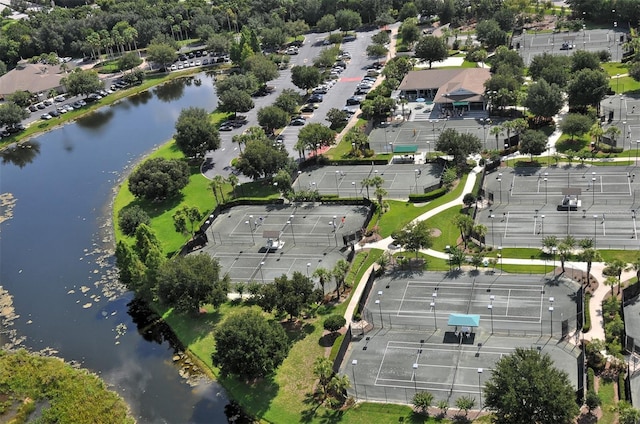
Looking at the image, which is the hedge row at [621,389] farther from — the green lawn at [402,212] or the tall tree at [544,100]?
the tall tree at [544,100]

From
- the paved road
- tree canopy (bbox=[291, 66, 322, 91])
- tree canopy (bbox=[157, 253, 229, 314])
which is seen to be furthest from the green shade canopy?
tree canopy (bbox=[157, 253, 229, 314])

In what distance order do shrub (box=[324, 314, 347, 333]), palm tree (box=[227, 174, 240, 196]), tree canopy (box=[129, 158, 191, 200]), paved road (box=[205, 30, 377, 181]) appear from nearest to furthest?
1. shrub (box=[324, 314, 347, 333])
2. tree canopy (box=[129, 158, 191, 200])
3. palm tree (box=[227, 174, 240, 196])
4. paved road (box=[205, 30, 377, 181])

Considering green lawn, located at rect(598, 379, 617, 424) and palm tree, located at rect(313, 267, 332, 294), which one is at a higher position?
palm tree, located at rect(313, 267, 332, 294)

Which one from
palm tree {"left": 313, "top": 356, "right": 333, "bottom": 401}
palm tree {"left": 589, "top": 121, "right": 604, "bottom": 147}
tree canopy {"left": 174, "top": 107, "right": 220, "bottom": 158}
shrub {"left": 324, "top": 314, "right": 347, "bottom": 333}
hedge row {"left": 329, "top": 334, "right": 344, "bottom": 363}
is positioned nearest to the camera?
palm tree {"left": 313, "top": 356, "right": 333, "bottom": 401}

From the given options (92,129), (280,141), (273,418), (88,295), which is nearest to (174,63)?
(92,129)

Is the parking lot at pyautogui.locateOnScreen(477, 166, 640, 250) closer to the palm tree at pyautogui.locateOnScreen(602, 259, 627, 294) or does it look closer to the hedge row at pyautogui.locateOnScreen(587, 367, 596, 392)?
the palm tree at pyautogui.locateOnScreen(602, 259, 627, 294)

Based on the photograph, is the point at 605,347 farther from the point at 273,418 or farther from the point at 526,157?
the point at 526,157
